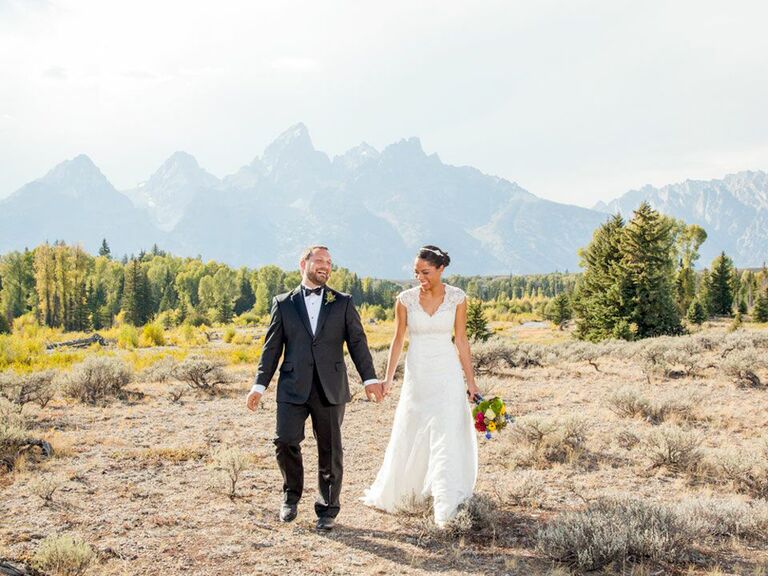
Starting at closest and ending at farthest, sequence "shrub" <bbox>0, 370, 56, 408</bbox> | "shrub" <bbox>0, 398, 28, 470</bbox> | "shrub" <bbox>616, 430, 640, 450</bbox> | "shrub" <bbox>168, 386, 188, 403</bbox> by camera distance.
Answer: "shrub" <bbox>0, 398, 28, 470</bbox> < "shrub" <bbox>616, 430, 640, 450</bbox> < "shrub" <bbox>0, 370, 56, 408</bbox> < "shrub" <bbox>168, 386, 188, 403</bbox>

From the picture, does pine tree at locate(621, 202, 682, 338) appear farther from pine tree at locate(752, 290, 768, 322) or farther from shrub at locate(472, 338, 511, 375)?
pine tree at locate(752, 290, 768, 322)

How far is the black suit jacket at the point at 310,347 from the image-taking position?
5426mm

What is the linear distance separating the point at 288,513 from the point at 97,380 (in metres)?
10.3

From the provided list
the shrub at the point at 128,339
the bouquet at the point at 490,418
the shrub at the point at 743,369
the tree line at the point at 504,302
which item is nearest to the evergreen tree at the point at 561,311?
the tree line at the point at 504,302

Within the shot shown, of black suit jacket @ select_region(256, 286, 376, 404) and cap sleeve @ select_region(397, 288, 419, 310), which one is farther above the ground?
cap sleeve @ select_region(397, 288, 419, 310)

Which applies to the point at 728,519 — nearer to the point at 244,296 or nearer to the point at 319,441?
the point at 319,441

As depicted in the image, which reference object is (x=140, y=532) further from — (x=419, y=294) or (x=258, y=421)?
(x=258, y=421)

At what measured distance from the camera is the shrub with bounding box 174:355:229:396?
1562cm

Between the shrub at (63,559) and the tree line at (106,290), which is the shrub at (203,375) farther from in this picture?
the tree line at (106,290)

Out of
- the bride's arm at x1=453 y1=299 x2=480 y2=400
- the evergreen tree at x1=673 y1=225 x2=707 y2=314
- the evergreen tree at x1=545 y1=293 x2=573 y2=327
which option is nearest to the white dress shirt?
the bride's arm at x1=453 y1=299 x2=480 y2=400

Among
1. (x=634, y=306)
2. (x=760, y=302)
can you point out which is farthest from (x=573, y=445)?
(x=760, y=302)

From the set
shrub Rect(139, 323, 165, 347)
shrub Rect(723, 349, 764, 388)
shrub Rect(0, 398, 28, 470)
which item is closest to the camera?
shrub Rect(0, 398, 28, 470)

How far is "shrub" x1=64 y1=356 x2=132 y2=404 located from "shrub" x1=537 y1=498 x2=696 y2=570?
11580 mm

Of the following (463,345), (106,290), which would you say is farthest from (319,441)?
(106,290)
